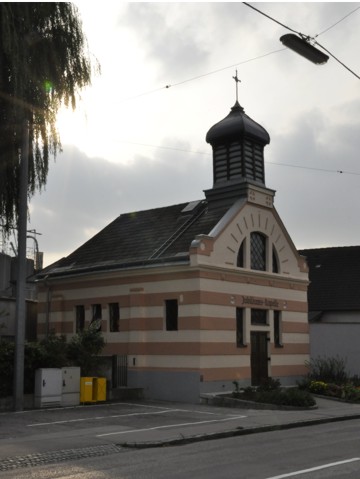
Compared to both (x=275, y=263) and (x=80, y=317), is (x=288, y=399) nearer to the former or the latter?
(x=275, y=263)

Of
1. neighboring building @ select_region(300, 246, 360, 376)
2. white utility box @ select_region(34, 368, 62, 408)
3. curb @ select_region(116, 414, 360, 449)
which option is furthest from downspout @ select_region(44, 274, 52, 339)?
curb @ select_region(116, 414, 360, 449)

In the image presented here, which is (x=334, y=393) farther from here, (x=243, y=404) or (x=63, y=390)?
(x=63, y=390)

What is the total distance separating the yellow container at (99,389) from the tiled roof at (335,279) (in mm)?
18421

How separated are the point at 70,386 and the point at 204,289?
232 inches

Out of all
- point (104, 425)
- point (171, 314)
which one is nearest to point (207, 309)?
point (171, 314)

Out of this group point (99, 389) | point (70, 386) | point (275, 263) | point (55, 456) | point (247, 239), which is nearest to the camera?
point (55, 456)

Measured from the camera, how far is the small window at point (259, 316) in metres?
25.1

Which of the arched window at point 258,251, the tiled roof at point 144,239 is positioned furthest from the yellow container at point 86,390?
the arched window at point 258,251

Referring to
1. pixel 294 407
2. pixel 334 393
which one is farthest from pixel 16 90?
pixel 334 393

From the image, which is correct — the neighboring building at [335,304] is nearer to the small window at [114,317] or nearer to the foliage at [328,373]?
the foliage at [328,373]

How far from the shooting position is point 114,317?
85.0 ft

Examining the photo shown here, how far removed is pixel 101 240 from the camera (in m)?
30.1

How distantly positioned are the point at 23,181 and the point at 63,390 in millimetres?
6949

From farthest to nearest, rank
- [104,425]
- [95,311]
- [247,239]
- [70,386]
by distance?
[95,311]
[247,239]
[70,386]
[104,425]
